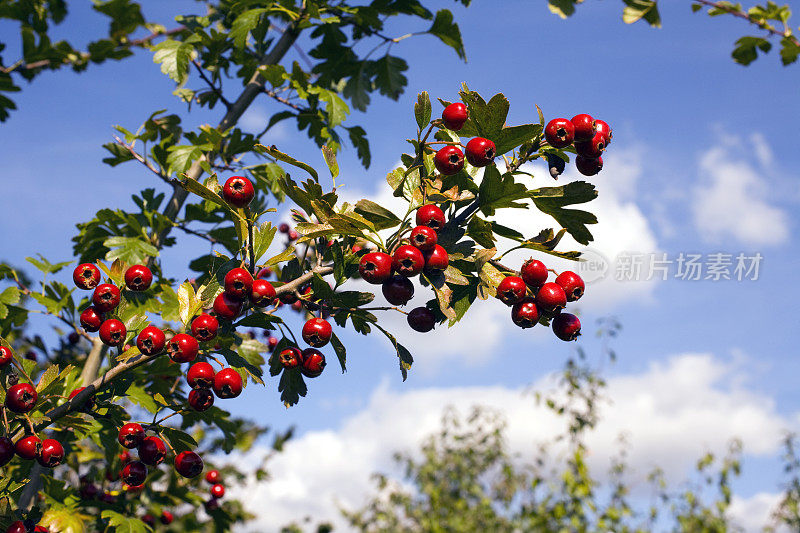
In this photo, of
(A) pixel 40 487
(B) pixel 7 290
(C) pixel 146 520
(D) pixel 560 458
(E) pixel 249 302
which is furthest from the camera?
(D) pixel 560 458

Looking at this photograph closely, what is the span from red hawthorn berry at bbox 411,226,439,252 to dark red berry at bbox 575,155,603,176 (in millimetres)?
470

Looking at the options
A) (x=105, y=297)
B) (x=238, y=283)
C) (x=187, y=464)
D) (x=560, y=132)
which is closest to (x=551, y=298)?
(x=560, y=132)

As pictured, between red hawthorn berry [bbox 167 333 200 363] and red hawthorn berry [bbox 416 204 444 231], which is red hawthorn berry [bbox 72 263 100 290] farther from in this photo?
→ red hawthorn berry [bbox 416 204 444 231]

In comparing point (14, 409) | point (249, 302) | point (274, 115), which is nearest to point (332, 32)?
point (274, 115)

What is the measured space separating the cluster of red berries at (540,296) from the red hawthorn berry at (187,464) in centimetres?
102

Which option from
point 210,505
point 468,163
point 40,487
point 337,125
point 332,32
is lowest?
point 40,487

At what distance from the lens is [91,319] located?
188 cm

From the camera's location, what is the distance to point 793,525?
761 cm

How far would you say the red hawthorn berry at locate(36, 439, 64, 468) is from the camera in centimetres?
167

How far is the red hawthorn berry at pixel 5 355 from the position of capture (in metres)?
1.75

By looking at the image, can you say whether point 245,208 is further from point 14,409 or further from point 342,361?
point 14,409

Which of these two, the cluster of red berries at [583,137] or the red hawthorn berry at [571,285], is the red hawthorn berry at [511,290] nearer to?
the red hawthorn berry at [571,285]

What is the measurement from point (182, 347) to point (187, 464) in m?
0.46

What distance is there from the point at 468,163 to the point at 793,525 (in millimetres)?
8278
